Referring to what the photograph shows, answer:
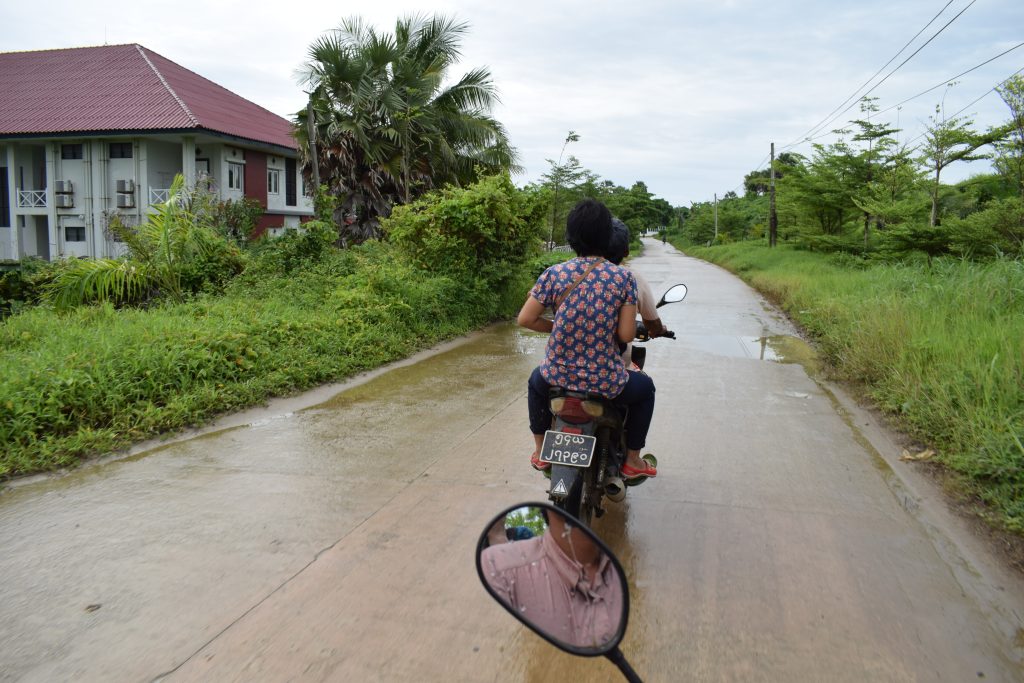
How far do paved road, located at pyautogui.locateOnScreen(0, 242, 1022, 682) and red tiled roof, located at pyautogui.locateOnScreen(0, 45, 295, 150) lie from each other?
19465mm

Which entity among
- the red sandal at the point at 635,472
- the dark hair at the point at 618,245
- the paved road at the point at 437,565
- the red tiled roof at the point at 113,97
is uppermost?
the red tiled roof at the point at 113,97

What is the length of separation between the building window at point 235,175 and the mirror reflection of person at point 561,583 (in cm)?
2538

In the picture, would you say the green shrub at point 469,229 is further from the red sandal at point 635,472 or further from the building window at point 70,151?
the building window at point 70,151

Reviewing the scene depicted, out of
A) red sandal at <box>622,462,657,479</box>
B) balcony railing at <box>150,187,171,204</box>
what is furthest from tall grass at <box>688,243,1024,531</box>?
balcony railing at <box>150,187,171,204</box>

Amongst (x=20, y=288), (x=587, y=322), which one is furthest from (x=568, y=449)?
(x=20, y=288)

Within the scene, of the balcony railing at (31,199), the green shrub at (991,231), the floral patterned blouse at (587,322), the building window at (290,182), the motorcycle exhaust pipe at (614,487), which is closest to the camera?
the floral patterned blouse at (587,322)

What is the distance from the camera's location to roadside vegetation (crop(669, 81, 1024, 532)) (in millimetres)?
4898

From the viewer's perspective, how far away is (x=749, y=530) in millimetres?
3977

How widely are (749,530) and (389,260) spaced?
899 cm

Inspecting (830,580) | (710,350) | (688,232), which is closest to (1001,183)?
(710,350)

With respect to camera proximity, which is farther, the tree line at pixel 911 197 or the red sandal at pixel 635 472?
the tree line at pixel 911 197

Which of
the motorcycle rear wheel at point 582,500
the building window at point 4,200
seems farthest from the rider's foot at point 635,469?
the building window at point 4,200

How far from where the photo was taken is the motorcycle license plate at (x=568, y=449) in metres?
3.15

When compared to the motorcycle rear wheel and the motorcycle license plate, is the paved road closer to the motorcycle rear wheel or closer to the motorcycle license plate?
the motorcycle rear wheel
